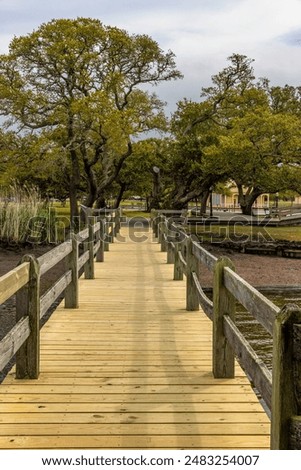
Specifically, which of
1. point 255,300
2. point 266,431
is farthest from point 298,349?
point 266,431

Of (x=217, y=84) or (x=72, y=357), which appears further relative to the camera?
(x=217, y=84)

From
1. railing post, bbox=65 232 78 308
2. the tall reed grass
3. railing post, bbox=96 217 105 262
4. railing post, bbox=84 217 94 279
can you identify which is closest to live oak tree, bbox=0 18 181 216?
the tall reed grass

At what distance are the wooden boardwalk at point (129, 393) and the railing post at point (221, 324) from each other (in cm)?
12

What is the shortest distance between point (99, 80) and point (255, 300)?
28513 mm

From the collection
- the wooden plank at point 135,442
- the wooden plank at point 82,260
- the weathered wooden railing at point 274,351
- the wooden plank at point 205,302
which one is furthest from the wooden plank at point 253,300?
the wooden plank at point 82,260

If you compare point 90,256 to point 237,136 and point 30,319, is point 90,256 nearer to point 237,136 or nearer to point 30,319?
point 30,319

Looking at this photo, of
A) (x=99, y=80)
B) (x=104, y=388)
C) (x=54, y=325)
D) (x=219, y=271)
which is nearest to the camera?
(x=104, y=388)

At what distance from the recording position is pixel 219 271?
16.1 feet

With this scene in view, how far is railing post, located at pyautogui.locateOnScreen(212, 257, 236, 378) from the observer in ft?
16.1

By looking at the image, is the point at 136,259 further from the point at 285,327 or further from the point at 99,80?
the point at 99,80

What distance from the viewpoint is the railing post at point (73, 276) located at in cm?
786

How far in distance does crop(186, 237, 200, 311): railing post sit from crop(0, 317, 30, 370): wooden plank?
11.6ft

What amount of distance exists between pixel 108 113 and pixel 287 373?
83.9 feet

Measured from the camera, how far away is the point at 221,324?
4934 millimetres
